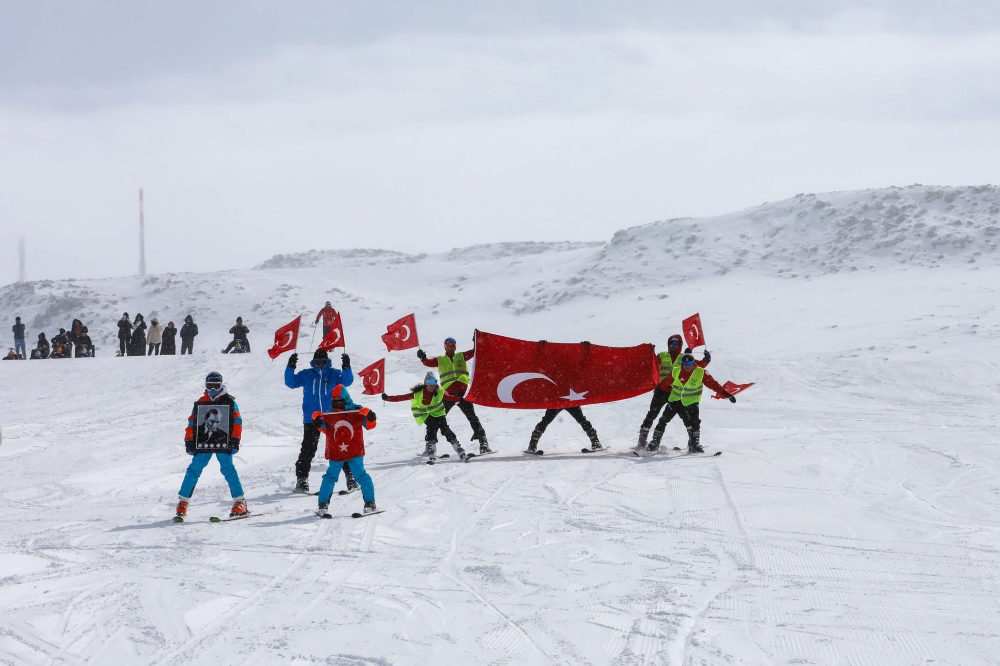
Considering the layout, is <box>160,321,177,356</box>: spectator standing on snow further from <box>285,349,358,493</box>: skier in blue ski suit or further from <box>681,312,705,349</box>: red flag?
<box>285,349,358,493</box>: skier in blue ski suit

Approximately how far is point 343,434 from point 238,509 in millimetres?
1192

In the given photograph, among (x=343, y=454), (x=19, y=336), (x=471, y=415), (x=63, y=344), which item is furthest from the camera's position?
(x=19, y=336)

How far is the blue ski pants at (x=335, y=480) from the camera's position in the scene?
28.0 feet

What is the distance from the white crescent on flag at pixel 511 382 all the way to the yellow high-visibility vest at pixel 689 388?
203cm

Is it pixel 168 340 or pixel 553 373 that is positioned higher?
pixel 553 373

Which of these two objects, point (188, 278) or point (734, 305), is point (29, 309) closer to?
point (188, 278)

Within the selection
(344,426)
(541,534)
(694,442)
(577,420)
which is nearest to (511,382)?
(577,420)

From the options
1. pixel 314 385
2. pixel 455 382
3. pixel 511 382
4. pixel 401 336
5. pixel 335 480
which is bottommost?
pixel 335 480

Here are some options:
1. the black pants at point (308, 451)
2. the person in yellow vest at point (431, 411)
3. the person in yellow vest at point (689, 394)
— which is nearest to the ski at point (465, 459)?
the person in yellow vest at point (431, 411)

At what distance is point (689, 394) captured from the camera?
12.2 meters

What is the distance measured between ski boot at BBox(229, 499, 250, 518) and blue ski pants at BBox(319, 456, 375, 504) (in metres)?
0.75

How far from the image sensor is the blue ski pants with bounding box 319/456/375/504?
28.0 ft

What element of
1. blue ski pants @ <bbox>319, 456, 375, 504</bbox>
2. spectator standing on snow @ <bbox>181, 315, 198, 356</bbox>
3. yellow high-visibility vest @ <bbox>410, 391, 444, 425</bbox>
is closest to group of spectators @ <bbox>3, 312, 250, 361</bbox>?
spectator standing on snow @ <bbox>181, 315, 198, 356</bbox>

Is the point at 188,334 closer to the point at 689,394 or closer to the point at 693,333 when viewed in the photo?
the point at 693,333
